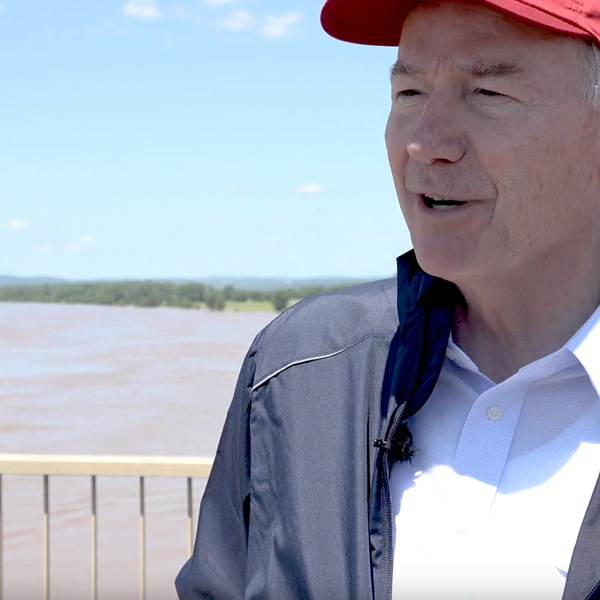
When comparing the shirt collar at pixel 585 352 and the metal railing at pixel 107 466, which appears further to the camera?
the metal railing at pixel 107 466

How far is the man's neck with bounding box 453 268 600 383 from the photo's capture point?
1.22m

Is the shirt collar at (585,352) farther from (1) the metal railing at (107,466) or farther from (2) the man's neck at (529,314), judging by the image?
(1) the metal railing at (107,466)

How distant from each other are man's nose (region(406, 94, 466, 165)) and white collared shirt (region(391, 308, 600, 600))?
1.01 ft

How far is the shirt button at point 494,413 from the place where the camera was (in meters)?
1.17

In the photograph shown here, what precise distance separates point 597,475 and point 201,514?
0.60 meters

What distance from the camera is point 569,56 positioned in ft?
3.62

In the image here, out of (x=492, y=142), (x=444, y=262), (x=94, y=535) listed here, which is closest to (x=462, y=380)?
(x=444, y=262)

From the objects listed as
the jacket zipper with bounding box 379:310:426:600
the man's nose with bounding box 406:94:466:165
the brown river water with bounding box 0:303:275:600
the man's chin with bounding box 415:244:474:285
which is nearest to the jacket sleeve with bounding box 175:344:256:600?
the jacket zipper with bounding box 379:310:426:600

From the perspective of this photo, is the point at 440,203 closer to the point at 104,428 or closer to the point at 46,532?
the point at 46,532

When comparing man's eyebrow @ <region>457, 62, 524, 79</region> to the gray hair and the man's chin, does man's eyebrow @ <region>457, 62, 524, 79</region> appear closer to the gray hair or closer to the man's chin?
the gray hair

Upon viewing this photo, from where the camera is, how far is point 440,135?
1122 millimetres

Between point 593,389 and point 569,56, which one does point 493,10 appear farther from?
point 593,389

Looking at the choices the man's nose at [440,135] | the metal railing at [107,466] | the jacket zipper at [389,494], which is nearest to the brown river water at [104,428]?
the metal railing at [107,466]

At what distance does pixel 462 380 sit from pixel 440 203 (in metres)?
0.27
